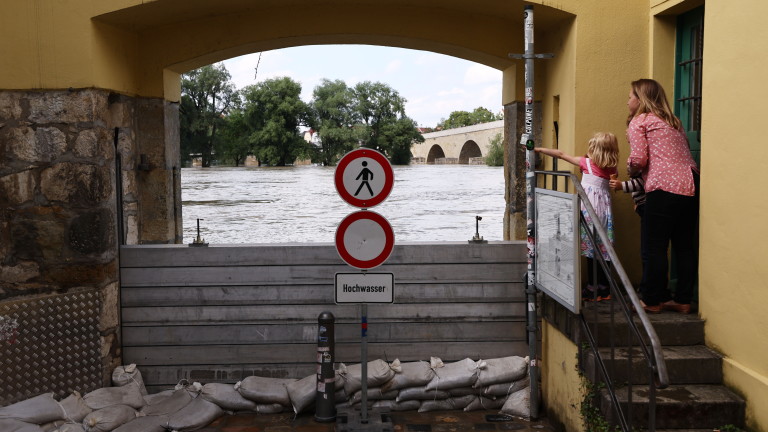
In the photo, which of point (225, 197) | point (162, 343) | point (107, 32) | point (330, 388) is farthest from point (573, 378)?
point (225, 197)

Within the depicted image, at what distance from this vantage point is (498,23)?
6.99 metres

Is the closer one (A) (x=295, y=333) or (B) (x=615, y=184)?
(B) (x=615, y=184)

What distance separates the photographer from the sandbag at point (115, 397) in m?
5.81

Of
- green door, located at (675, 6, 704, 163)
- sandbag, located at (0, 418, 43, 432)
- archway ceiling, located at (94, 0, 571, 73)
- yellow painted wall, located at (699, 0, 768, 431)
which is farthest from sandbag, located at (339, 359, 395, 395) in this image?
archway ceiling, located at (94, 0, 571, 73)

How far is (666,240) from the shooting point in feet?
16.8

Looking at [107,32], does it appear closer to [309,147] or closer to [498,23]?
[498,23]

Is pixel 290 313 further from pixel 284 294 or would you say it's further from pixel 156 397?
pixel 156 397

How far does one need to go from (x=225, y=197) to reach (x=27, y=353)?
4.73 metres

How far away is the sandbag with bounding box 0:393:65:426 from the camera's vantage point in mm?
5348

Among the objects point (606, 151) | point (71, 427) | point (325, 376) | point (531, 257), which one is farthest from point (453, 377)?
point (71, 427)

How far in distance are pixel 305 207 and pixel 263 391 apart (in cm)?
395

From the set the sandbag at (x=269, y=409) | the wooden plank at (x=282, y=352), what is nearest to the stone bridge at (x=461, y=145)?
the wooden plank at (x=282, y=352)

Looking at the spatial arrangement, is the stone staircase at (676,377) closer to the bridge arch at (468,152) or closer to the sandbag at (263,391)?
the sandbag at (263,391)

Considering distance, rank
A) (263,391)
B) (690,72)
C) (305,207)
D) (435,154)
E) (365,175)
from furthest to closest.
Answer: (435,154)
(305,207)
(263,391)
(690,72)
(365,175)
